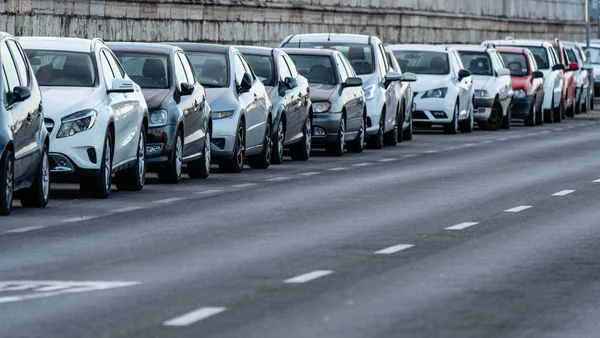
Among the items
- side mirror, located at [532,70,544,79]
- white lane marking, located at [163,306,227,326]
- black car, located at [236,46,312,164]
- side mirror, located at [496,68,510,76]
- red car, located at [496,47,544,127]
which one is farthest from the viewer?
red car, located at [496,47,544,127]

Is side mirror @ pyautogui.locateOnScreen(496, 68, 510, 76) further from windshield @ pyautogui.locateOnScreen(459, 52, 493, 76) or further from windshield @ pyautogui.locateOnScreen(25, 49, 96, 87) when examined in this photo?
windshield @ pyautogui.locateOnScreen(25, 49, 96, 87)

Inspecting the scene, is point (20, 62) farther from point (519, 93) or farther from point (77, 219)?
point (519, 93)

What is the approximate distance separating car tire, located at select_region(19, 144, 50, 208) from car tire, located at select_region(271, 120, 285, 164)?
826 centimetres

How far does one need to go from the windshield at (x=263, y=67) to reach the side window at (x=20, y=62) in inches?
365

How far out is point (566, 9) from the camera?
9725cm

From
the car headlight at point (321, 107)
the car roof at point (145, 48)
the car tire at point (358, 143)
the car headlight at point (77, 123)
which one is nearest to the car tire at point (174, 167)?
the car roof at point (145, 48)

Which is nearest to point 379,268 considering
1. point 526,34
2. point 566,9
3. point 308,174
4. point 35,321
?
point 35,321

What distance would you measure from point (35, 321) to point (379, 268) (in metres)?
3.19

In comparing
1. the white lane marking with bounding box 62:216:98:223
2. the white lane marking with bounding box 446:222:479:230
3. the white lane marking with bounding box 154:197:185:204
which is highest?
the white lane marking with bounding box 446:222:479:230

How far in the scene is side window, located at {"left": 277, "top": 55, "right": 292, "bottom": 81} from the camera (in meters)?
26.8

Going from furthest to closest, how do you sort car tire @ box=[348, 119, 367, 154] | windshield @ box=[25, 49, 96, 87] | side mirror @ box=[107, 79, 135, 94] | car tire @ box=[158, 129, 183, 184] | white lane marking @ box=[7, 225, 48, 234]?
car tire @ box=[348, 119, 367, 154] → car tire @ box=[158, 129, 183, 184] → windshield @ box=[25, 49, 96, 87] → side mirror @ box=[107, 79, 135, 94] → white lane marking @ box=[7, 225, 48, 234]

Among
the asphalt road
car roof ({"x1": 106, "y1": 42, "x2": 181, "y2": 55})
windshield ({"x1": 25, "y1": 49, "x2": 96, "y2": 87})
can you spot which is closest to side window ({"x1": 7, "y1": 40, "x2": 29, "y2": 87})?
the asphalt road

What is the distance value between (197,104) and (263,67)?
488 cm

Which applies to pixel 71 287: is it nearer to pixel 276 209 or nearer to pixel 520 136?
pixel 276 209
